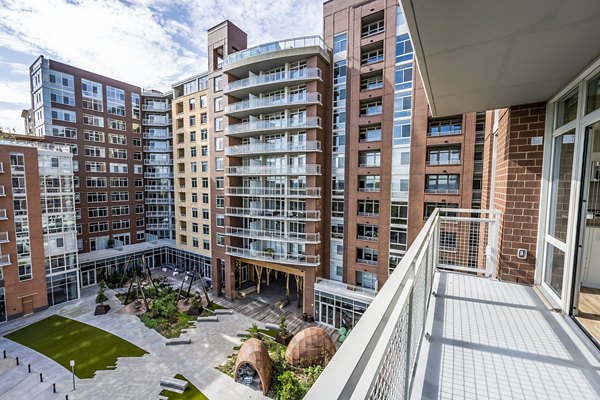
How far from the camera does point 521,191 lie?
446cm

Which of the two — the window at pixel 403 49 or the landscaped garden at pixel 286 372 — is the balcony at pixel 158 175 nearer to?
the landscaped garden at pixel 286 372

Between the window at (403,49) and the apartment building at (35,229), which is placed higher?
the window at (403,49)

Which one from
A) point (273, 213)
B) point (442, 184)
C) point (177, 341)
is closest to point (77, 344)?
point (177, 341)

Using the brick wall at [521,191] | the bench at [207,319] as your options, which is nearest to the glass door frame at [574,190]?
the brick wall at [521,191]

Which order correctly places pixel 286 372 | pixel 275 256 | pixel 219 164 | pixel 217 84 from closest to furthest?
pixel 286 372 → pixel 275 256 → pixel 217 84 → pixel 219 164

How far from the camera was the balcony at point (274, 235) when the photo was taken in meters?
16.6

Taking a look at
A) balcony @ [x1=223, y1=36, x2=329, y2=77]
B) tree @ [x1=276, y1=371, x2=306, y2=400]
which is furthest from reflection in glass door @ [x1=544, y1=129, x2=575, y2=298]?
balcony @ [x1=223, y1=36, x2=329, y2=77]

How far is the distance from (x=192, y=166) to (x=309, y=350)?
64.0 ft

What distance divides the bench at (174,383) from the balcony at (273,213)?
32.0 feet

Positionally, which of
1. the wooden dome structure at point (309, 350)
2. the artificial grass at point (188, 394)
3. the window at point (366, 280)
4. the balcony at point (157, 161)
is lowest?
the artificial grass at point (188, 394)

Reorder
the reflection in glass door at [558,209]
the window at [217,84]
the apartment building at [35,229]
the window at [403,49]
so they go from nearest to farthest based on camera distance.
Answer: the reflection in glass door at [558,209] → the window at [403,49] → the apartment building at [35,229] → the window at [217,84]

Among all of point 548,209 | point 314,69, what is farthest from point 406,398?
point 314,69

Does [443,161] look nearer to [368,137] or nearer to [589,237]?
[368,137]

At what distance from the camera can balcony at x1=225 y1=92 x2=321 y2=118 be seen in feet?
53.2
